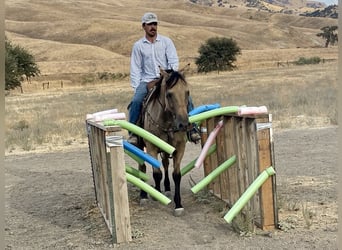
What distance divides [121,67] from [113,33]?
38.4m

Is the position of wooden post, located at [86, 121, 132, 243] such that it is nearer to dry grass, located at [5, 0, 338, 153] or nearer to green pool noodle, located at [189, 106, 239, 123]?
green pool noodle, located at [189, 106, 239, 123]

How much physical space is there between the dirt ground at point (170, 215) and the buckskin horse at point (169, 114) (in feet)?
1.91

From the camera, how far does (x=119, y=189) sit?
193 inches

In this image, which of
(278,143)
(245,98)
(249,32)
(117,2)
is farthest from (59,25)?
(278,143)

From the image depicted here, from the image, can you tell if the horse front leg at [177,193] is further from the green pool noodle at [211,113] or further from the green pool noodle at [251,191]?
the green pool noodle at [251,191]

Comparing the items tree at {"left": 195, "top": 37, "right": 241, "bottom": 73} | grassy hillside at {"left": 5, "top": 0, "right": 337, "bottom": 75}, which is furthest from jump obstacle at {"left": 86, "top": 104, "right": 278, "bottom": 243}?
grassy hillside at {"left": 5, "top": 0, "right": 337, "bottom": 75}

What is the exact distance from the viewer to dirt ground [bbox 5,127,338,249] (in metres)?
4.94

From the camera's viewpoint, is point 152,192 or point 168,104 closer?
point 152,192

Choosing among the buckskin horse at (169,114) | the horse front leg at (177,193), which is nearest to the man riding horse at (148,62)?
the buckskin horse at (169,114)

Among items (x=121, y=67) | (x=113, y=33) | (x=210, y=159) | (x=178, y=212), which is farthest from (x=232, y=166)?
(x=113, y=33)

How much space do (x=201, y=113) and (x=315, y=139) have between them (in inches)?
277

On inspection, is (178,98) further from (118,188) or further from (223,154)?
(223,154)

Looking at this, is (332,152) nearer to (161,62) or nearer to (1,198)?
(161,62)

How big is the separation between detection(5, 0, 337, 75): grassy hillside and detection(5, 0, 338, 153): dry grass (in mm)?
231
